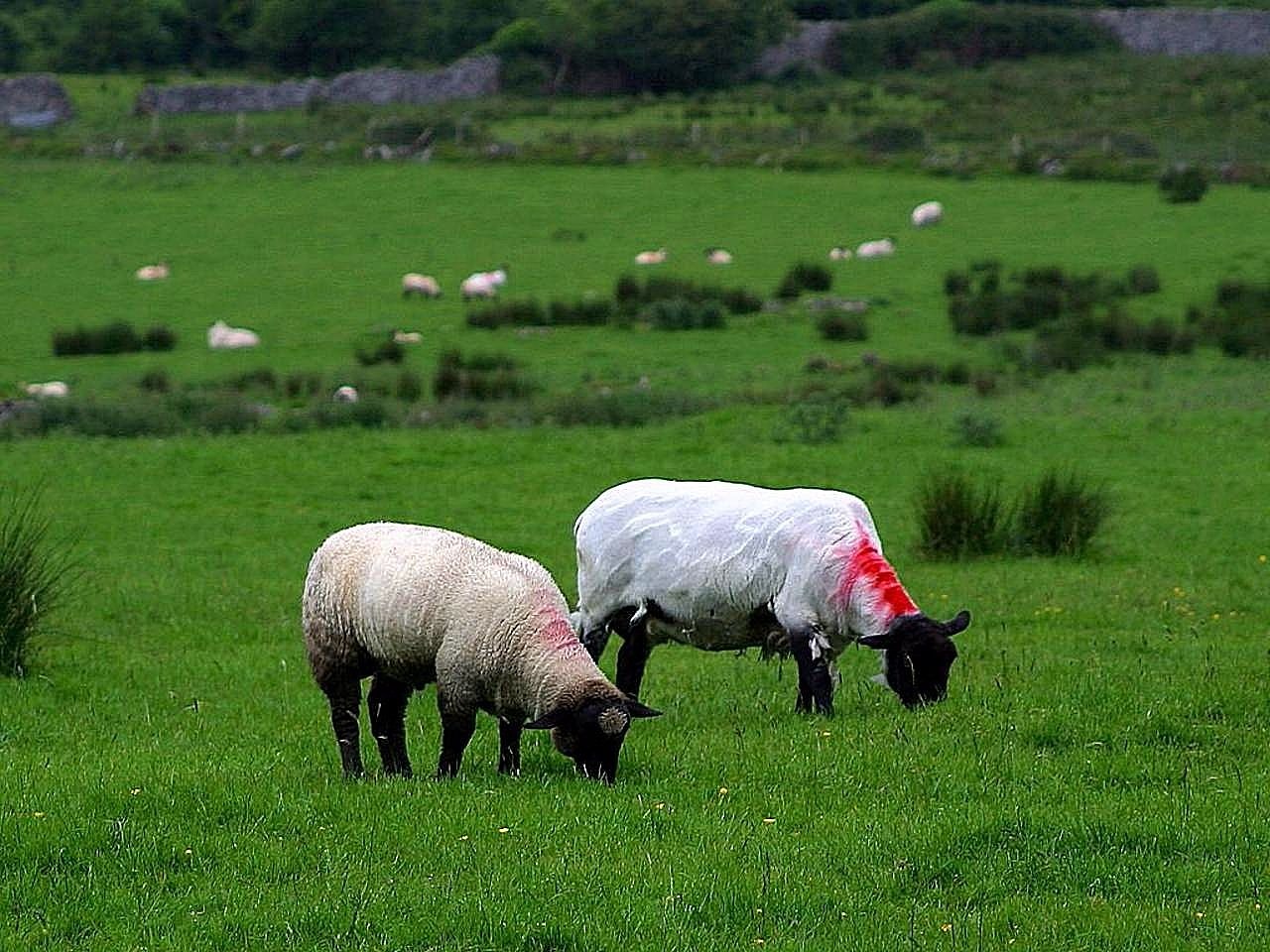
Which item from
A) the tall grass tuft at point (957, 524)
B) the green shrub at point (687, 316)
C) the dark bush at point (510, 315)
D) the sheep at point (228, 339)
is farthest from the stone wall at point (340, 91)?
the tall grass tuft at point (957, 524)

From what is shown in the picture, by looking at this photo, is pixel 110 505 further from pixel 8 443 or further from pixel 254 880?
pixel 254 880

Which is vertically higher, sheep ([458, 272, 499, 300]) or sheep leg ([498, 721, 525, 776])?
sheep leg ([498, 721, 525, 776])

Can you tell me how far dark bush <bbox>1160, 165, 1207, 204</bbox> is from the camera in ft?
149

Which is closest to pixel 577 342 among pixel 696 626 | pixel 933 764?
pixel 696 626

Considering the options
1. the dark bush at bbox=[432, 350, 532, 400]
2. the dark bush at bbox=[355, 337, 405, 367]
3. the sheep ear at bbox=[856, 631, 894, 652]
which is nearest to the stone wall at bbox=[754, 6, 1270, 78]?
the dark bush at bbox=[355, 337, 405, 367]

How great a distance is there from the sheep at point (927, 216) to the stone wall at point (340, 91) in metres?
35.0

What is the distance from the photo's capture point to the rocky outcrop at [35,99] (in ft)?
229

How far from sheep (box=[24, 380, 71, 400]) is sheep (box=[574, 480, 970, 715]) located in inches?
748

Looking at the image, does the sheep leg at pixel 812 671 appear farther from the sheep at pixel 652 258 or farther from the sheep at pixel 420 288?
the sheep at pixel 652 258

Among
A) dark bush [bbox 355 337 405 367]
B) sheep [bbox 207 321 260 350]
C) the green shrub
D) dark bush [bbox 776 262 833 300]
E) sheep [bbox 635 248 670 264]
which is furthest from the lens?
sheep [bbox 635 248 670 264]

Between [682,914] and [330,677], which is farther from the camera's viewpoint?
[330,677]

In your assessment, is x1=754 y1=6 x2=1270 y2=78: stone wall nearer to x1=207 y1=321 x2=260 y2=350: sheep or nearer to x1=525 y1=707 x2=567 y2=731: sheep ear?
x1=207 y1=321 x2=260 y2=350: sheep

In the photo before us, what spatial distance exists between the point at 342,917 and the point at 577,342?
26673 mm

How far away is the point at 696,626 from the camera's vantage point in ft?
34.6
